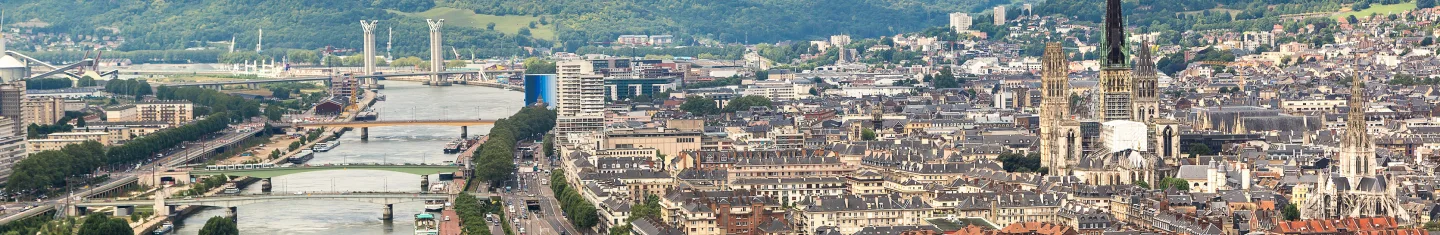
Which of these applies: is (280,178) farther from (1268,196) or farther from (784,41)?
(784,41)

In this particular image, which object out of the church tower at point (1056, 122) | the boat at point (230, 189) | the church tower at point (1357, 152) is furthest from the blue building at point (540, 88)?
the church tower at point (1357, 152)

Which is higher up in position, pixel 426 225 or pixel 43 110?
pixel 43 110

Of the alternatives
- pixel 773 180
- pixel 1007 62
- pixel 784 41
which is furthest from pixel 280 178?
pixel 784 41

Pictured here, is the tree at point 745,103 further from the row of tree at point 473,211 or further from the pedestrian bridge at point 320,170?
the row of tree at point 473,211

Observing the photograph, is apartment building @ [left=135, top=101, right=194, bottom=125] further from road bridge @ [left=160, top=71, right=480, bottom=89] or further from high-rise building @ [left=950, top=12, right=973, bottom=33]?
high-rise building @ [left=950, top=12, right=973, bottom=33]

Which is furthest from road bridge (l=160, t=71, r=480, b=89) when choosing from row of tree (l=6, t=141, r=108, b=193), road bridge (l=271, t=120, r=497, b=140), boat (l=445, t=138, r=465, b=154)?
row of tree (l=6, t=141, r=108, b=193)

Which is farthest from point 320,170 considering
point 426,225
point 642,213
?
point 642,213

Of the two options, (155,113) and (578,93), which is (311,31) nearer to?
(155,113)
